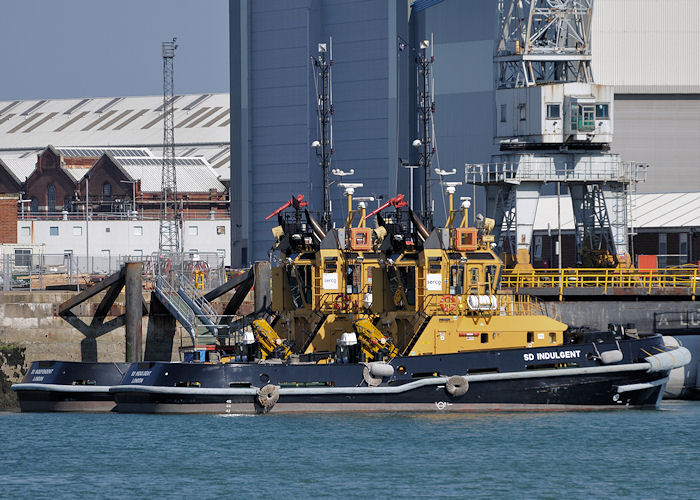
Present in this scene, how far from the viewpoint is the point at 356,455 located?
111 feet

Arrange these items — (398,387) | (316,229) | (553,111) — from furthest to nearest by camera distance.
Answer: (553,111)
(316,229)
(398,387)

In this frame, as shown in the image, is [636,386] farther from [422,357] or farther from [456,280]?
[422,357]

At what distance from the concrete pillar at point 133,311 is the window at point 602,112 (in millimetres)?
20105

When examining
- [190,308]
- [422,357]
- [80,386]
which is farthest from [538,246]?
[80,386]

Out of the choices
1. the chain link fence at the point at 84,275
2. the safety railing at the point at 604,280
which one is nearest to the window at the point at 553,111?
the safety railing at the point at 604,280

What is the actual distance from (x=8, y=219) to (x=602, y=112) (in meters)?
34.7

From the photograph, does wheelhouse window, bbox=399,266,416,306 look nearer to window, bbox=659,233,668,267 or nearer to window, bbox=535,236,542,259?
window, bbox=659,233,668,267

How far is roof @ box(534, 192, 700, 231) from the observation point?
65.4 m

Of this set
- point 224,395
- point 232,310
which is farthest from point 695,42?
point 224,395

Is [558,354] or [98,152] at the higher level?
[98,152]

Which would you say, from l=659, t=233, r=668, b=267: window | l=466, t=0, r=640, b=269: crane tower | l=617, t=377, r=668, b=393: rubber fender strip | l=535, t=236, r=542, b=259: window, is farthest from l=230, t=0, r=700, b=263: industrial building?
l=617, t=377, r=668, b=393: rubber fender strip

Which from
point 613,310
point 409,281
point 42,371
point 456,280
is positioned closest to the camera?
point 456,280

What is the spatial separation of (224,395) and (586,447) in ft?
34.3

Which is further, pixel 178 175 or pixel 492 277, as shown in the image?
pixel 178 175
